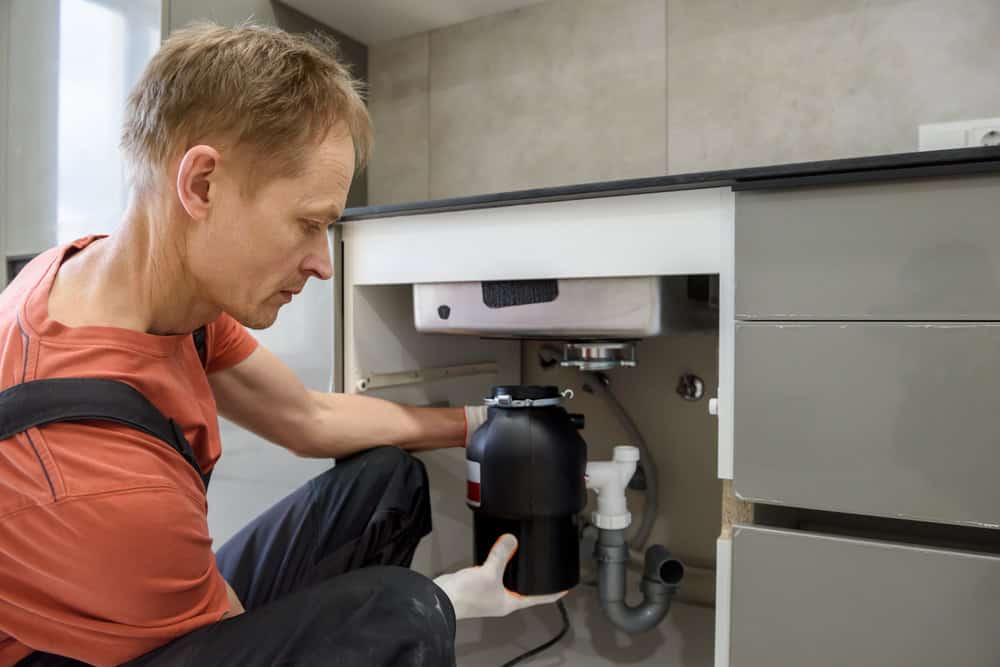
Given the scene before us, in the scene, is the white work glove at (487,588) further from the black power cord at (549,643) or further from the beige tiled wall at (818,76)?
the beige tiled wall at (818,76)

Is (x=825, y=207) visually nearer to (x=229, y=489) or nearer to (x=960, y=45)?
(x=960, y=45)

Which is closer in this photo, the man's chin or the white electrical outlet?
the man's chin

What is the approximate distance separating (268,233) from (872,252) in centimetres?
63

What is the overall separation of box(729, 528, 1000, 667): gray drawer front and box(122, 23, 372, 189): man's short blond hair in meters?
0.66

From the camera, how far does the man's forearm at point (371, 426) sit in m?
1.06

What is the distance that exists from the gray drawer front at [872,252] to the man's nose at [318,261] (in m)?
0.47

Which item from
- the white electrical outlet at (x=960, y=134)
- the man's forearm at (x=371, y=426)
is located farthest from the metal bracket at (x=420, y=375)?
the white electrical outlet at (x=960, y=134)

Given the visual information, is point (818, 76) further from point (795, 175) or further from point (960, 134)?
point (795, 175)

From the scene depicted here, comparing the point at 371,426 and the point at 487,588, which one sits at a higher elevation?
the point at 371,426

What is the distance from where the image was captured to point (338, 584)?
0.69 metres

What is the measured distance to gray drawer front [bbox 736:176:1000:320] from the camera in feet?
2.32

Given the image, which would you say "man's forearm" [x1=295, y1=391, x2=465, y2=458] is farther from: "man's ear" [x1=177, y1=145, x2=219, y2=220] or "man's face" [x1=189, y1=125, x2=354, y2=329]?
"man's ear" [x1=177, y1=145, x2=219, y2=220]

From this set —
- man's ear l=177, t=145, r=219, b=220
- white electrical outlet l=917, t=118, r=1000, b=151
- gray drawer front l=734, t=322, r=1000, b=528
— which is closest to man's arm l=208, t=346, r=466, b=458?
man's ear l=177, t=145, r=219, b=220

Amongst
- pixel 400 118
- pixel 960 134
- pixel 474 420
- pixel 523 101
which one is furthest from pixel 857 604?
pixel 400 118
